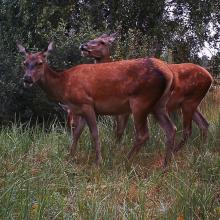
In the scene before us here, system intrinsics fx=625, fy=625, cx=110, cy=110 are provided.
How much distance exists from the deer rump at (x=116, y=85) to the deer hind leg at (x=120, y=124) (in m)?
0.64

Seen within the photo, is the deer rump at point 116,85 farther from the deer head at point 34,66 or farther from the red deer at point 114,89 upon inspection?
the deer head at point 34,66

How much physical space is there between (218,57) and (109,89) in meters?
7.97

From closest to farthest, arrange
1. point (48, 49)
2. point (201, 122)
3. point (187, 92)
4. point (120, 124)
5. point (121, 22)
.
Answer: point (48, 49), point (187, 92), point (120, 124), point (201, 122), point (121, 22)

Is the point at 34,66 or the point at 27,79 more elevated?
the point at 34,66

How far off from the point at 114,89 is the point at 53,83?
0.99 metres

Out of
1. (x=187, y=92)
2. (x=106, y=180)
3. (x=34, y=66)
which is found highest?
(x=34, y=66)

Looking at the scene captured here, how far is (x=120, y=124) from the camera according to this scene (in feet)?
32.1

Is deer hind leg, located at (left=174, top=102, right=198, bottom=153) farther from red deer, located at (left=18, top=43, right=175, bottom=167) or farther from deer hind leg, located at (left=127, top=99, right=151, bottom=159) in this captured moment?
deer hind leg, located at (left=127, top=99, right=151, bottom=159)

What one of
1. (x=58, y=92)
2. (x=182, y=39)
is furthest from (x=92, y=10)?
(x=58, y=92)

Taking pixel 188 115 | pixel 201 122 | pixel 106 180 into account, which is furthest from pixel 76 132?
pixel 201 122

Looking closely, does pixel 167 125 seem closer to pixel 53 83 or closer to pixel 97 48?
pixel 53 83

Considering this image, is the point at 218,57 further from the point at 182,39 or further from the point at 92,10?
the point at 92,10

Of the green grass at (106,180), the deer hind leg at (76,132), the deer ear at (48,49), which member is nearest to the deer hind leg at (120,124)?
the green grass at (106,180)

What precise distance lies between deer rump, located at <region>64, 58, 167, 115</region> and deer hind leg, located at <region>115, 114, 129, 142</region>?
64 centimetres
